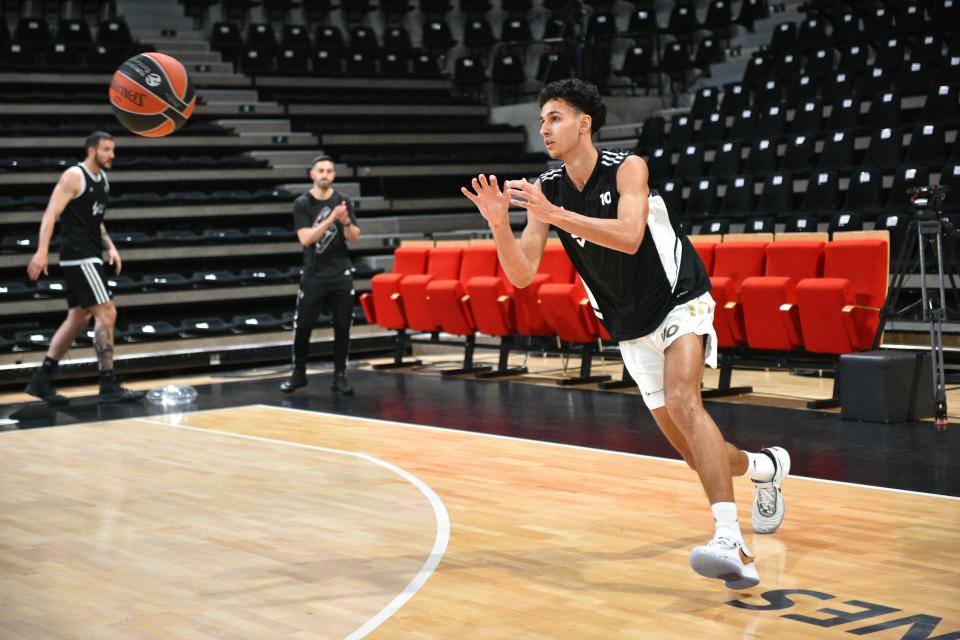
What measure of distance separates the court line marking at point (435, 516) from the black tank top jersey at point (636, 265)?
91cm

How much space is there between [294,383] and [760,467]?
4983 mm

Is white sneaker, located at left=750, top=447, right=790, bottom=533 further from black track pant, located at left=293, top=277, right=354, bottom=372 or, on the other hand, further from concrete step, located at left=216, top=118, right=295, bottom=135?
concrete step, located at left=216, top=118, right=295, bottom=135

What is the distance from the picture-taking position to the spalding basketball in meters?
6.49

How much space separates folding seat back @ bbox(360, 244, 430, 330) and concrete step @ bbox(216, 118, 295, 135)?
4.64 m

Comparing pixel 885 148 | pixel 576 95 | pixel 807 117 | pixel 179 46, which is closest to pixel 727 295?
pixel 885 148

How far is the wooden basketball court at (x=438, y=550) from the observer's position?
9.90 feet

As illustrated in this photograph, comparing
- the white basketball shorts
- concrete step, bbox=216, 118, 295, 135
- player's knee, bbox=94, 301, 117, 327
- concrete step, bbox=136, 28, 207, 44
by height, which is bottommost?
player's knee, bbox=94, 301, 117, 327

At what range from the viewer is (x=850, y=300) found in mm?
6473

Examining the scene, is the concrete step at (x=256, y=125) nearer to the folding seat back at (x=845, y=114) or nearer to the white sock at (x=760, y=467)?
the folding seat back at (x=845, y=114)

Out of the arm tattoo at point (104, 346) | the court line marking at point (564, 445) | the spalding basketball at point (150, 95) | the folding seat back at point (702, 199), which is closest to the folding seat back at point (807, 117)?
the folding seat back at point (702, 199)

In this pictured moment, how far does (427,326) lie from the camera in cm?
892

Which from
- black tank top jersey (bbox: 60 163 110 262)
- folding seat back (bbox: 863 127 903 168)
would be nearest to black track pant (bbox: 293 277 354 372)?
black tank top jersey (bbox: 60 163 110 262)

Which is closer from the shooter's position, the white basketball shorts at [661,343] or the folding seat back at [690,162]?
the white basketball shorts at [661,343]

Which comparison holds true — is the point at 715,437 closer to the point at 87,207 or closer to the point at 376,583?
the point at 376,583
